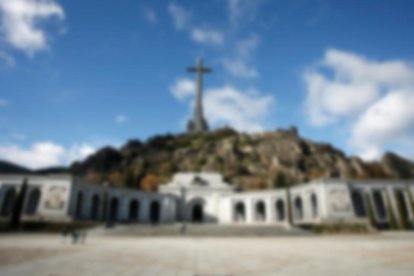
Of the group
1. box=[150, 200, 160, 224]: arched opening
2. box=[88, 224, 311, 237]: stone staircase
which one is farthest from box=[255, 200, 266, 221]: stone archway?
box=[150, 200, 160, 224]: arched opening

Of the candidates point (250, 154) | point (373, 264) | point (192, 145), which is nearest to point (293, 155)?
point (250, 154)

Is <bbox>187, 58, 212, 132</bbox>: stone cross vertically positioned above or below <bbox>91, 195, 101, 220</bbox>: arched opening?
above

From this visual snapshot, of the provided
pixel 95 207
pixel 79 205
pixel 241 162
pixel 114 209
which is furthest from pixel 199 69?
pixel 79 205

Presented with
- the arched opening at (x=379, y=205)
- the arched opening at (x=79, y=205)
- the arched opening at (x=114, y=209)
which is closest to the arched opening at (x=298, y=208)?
the arched opening at (x=379, y=205)

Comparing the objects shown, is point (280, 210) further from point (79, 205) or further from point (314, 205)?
point (79, 205)

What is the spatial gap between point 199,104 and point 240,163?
33.9 m

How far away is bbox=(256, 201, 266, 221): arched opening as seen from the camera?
48344mm

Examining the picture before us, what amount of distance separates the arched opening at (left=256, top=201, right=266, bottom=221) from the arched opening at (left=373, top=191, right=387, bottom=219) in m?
17.7

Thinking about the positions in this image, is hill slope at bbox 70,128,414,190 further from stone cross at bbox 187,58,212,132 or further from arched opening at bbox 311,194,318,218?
arched opening at bbox 311,194,318,218

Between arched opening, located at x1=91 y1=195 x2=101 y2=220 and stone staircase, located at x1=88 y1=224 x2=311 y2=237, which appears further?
arched opening, located at x1=91 y1=195 x2=101 y2=220

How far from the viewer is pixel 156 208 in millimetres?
51250

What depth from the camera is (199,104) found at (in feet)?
333

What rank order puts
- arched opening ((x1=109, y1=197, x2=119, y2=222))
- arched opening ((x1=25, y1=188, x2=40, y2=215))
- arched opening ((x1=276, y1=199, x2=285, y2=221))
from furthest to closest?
arched opening ((x1=276, y1=199, x2=285, y2=221)), arched opening ((x1=109, y1=197, x2=119, y2=222)), arched opening ((x1=25, y1=188, x2=40, y2=215))

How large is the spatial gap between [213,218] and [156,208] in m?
11.0
